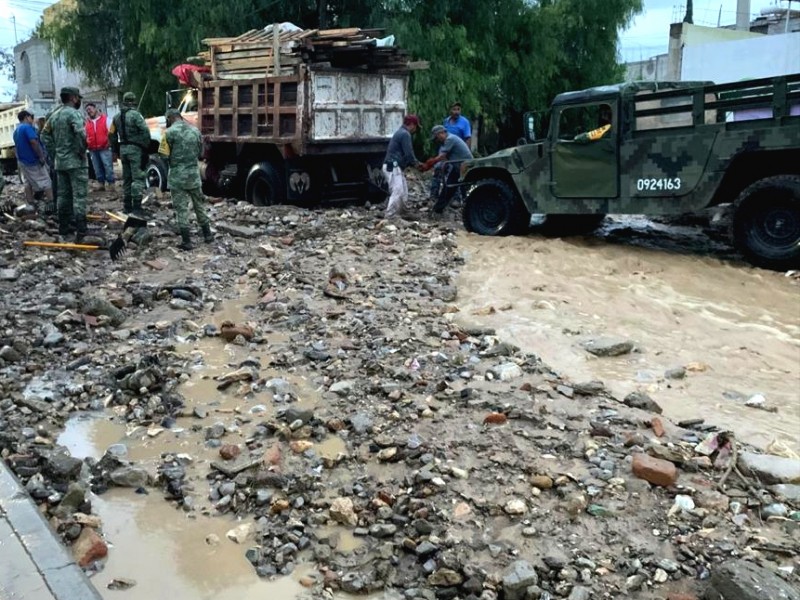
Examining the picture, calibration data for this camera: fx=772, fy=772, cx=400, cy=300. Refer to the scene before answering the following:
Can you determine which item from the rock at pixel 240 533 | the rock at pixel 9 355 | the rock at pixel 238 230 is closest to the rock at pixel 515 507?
the rock at pixel 240 533

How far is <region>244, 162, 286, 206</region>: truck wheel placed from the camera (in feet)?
38.1

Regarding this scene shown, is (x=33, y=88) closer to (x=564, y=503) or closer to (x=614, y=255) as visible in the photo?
(x=614, y=255)

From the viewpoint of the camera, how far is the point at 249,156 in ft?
40.0

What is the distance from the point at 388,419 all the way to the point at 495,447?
704mm

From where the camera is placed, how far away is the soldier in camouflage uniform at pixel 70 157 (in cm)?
862

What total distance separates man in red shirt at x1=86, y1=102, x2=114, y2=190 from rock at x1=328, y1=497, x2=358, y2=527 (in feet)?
34.9

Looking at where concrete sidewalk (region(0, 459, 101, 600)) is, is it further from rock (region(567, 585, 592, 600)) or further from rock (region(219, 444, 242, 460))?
→ rock (region(567, 585, 592, 600))

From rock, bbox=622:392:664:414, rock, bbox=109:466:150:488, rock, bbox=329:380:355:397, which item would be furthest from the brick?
rock, bbox=109:466:150:488

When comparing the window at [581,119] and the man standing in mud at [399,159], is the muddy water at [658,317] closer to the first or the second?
the window at [581,119]

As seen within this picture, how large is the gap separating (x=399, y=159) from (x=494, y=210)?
1558mm

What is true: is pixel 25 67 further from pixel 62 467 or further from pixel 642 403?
pixel 642 403

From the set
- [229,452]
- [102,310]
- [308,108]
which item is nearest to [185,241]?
[102,310]

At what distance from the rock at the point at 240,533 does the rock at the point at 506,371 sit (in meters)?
2.08

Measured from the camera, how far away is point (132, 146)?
32.3ft
